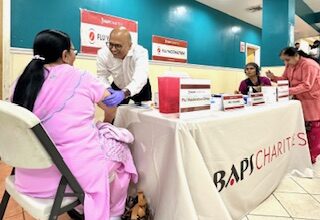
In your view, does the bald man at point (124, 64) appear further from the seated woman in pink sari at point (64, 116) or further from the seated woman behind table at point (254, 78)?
the seated woman behind table at point (254, 78)

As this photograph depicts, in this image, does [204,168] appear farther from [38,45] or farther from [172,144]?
[38,45]

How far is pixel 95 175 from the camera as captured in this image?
3.35 feet

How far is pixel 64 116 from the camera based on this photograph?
98 cm

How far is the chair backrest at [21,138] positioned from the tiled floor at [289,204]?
31.9 inches

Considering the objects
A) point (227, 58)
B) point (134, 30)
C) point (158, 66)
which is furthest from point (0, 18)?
point (227, 58)

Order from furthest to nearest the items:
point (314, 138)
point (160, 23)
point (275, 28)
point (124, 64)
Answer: point (160, 23)
point (275, 28)
point (314, 138)
point (124, 64)

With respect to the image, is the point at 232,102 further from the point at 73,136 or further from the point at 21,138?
the point at 21,138

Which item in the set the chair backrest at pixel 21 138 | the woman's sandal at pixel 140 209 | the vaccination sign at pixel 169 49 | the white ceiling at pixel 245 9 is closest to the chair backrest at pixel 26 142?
the chair backrest at pixel 21 138

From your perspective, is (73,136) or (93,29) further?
(93,29)

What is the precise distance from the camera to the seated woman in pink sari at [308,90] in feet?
8.44

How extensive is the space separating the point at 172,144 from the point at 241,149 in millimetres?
574

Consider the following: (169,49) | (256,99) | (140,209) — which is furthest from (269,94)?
(169,49)

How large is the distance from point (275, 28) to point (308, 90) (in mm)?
2212

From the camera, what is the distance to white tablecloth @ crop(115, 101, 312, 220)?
3.61ft
